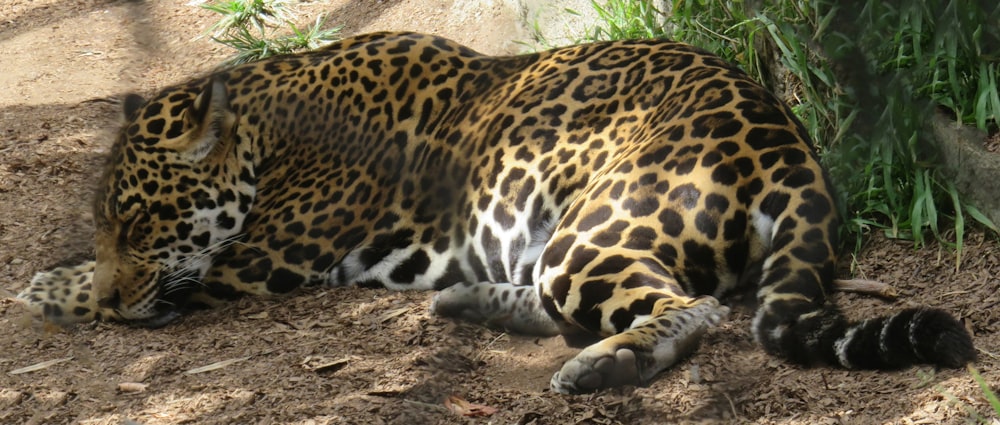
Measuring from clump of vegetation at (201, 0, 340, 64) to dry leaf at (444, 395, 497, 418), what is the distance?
4933mm

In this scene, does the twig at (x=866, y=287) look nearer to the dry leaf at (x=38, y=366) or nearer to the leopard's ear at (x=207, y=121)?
the leopard's ear at (x=207, y=121)

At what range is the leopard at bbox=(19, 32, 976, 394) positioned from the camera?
4.35 metres

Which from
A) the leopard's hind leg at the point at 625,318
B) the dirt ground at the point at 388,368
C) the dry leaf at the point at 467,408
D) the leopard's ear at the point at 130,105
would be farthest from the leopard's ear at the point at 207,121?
the dry leaf at the point at 467,408

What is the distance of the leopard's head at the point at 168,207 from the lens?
17.6 ft

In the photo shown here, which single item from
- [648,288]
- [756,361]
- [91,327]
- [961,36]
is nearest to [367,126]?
[91,327]

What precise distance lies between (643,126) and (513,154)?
2.16 ft

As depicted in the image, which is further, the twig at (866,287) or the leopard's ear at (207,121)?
the leopard's ear at (207,121)

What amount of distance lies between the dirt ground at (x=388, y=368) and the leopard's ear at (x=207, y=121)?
1.93 feet

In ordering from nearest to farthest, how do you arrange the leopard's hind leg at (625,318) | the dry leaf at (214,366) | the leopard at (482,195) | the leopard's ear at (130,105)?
the leopard's hind leg at (625,318), the leopard at (482,195), the dry leaf at (214,366), the leopard's ear at (130,105)

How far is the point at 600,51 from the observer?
5512 millimetres

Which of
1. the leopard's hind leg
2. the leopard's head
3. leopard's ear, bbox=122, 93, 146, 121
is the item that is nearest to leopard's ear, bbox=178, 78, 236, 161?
the leopard's head

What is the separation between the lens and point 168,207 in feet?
17.9

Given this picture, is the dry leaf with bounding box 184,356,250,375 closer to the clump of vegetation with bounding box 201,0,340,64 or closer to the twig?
the twig

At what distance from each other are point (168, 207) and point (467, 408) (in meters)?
2.19
